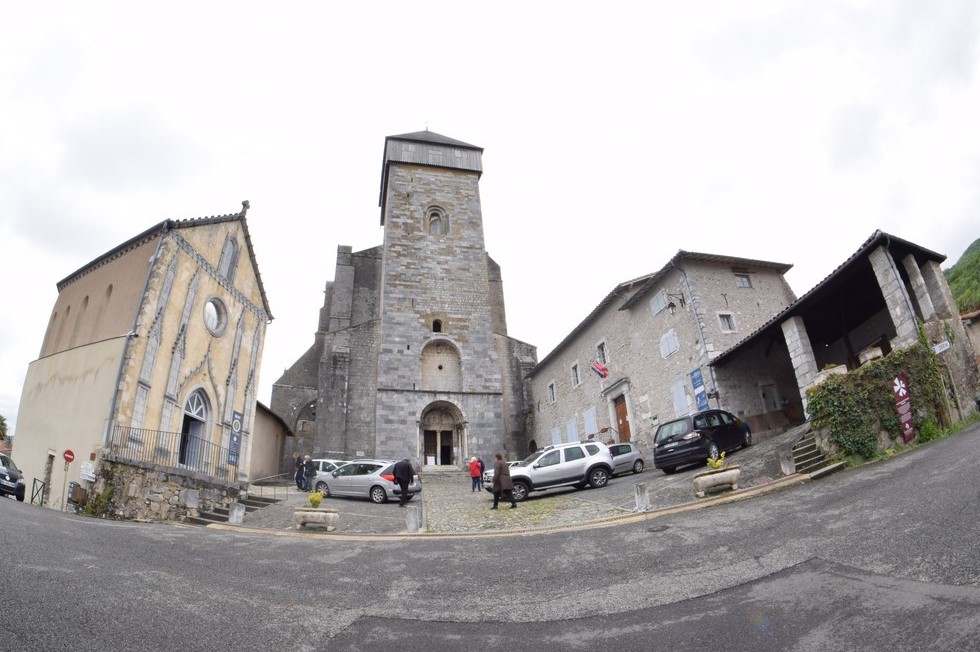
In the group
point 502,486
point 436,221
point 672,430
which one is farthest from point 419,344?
point 672,430

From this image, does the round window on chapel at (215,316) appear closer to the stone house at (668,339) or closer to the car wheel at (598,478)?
the car wheel at (598,478)

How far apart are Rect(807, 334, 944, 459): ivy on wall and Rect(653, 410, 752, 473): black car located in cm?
297

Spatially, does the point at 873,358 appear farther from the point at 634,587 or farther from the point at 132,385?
the point at 132,385

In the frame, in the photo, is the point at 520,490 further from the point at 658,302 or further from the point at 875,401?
the point at 658,302

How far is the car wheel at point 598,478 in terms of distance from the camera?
13.1m

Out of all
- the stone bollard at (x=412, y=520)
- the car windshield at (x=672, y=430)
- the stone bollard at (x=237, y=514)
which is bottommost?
the stone bollard at (x=412, y=520)

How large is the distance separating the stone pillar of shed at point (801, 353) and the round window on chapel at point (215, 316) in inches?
684

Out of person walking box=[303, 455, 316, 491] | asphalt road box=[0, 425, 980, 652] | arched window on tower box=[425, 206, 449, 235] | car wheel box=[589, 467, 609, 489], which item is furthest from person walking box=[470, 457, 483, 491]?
arched window on tower box=[425, 206, 449, 235]

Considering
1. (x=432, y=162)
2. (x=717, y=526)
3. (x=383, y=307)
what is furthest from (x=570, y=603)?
(x=432, y=162)

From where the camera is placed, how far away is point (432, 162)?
2927 cm

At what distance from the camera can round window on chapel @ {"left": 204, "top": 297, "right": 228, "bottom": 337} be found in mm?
16312

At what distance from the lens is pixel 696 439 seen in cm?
1263

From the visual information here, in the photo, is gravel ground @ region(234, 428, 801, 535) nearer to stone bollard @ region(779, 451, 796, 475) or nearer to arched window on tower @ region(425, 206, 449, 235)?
stone bollard @ region(779, 451, 796, 475)

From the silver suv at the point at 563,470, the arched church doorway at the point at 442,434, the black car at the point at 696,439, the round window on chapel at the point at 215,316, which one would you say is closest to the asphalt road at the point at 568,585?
the black car at the point at 696,439
